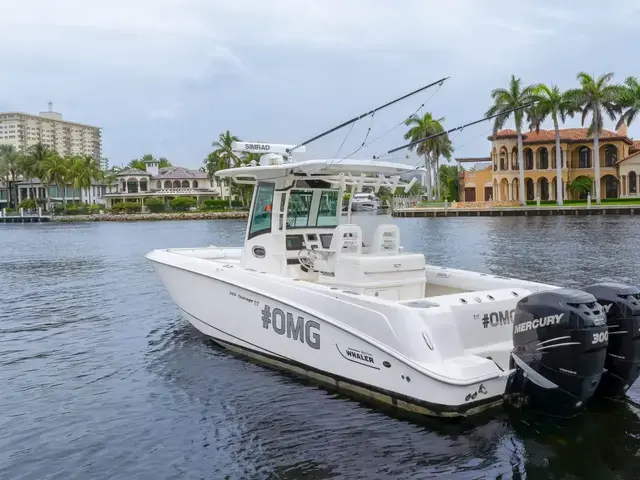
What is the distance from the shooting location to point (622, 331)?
7062mm

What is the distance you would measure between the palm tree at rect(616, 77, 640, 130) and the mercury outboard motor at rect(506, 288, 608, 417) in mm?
67358

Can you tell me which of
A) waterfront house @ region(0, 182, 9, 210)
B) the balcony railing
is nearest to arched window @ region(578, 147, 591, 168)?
the balcony railing

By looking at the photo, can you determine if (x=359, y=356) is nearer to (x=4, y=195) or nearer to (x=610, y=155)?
(x=610, y=155)

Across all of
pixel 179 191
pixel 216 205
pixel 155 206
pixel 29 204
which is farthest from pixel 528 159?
pixel 29 204

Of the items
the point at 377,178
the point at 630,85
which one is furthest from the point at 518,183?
the point at 377,178

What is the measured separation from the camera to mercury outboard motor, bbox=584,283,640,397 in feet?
23.1

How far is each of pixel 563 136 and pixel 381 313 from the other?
7957 cm

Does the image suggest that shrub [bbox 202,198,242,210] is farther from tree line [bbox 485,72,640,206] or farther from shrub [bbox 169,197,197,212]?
tree line [bbox 485,72,640,206]

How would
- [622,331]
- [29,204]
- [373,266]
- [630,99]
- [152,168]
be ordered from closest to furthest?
[622,331] < [373,266] < [630,99] < [29,204] < [152,168]

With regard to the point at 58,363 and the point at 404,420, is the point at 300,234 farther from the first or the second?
Answer: the point at 58,363

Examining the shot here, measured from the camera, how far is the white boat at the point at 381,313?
677 cm

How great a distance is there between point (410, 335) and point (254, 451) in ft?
6.91

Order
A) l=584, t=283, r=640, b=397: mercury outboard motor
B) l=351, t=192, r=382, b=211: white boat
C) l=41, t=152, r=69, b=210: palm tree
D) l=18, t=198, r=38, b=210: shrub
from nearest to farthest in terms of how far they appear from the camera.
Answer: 1. l=584, t=283, r=640, b=397: mercury outboard motor
2. l=351, t=192, r=382, b=211: white boat
3. l=41, t=152, r=69, b=210: palm tree
4. l=18, t=198, r=38, b=210: shrub

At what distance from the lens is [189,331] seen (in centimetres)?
1288
